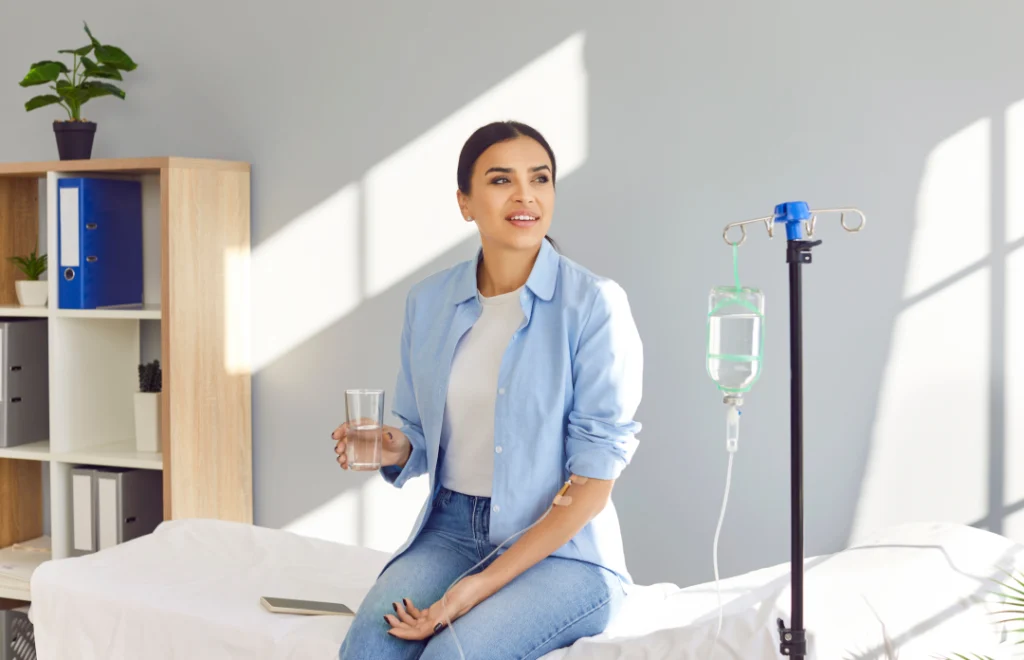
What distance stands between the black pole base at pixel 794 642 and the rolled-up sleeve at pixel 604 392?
39cm

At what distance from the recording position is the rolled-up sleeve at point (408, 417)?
1935mm

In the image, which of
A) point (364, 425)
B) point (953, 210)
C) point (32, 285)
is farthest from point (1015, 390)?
point (32, 285)

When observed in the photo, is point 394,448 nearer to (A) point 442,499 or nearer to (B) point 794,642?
(A) point 442,499

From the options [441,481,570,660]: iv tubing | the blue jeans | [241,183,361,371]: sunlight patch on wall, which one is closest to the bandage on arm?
[441,481,570,660]: iv tubing

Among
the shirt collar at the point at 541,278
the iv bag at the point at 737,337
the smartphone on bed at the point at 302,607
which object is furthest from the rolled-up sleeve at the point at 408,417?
the iv bag at the point at 737,337

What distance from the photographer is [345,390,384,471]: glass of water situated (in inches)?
67.5

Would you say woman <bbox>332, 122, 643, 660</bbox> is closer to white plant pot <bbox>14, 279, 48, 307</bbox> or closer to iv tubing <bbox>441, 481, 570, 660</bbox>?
iv tubing <bbox>441, 481, 570, 660</bbox>

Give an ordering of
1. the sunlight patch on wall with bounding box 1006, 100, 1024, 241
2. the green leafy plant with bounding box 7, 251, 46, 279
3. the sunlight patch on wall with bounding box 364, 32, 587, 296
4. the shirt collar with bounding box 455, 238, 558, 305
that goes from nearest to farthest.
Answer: the shirt collar with bounding box 455, 238, 558, 305
the sunlight patch on wall with bounding box 1006, 100, 1024, 241
the sunlight patch on wall with bounding box 364, 32, 587, 296
the green leafy plant with bounding box 7, 251, 46, 279

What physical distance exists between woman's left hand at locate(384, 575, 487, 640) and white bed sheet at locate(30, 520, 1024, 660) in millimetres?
154

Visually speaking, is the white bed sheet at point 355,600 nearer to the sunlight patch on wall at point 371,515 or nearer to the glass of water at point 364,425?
the glass of water at point 364,425

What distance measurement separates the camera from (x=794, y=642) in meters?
1.37

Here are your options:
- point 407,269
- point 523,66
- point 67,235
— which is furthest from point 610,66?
point 67,235

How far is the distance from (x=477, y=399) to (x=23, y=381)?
→ 1765 mm

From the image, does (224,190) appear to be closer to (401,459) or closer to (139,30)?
(139,30)
